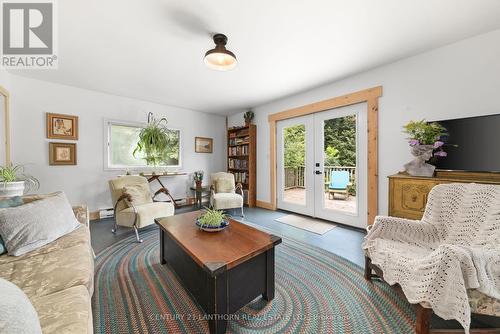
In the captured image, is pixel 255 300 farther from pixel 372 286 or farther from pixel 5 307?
pixel 5 307

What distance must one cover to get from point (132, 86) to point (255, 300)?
Answer: 3.55 metres

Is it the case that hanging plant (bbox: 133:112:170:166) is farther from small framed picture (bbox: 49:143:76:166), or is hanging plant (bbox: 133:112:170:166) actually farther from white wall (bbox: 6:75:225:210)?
small framed picture (bbox: 49:143:76:166)

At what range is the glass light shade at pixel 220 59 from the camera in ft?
6.35

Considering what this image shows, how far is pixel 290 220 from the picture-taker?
3.49 m

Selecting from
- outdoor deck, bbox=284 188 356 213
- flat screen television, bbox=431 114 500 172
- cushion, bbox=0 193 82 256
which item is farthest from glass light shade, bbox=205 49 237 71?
outdoor deck, bbox=284 188 356 213

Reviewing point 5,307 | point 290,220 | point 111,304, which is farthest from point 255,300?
point 290,220

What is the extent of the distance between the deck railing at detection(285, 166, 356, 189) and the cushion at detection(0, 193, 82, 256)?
3289mm

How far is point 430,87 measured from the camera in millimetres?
2314

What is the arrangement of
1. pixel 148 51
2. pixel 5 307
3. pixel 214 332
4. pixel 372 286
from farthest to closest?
pixel 148 51
pixel 372 286
pixel 214 332
pixel 5 307

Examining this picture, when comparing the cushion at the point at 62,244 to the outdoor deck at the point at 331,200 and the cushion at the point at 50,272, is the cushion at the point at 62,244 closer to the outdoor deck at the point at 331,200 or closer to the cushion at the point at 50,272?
the cushion at the point at 50,272

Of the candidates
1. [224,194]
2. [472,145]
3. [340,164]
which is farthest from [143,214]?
[472,145]

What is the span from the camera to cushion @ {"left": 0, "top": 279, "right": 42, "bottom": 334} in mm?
521

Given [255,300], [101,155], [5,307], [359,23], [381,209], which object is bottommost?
[255,300]

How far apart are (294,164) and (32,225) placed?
11.5 ft
